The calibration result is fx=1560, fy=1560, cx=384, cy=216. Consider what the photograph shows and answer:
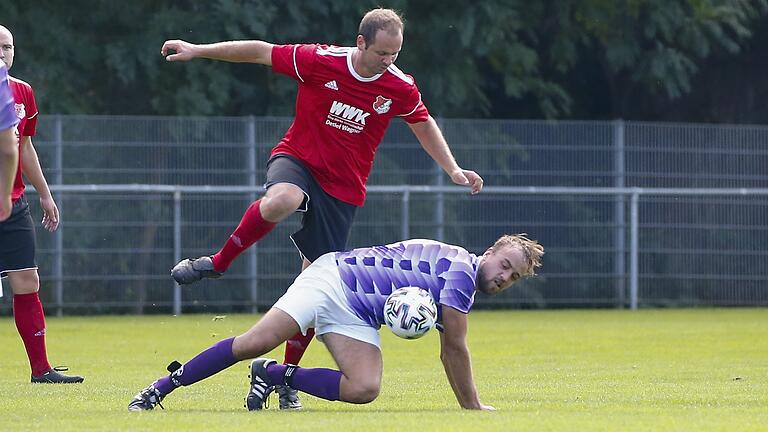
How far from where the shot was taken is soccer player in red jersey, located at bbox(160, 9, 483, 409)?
28.6 feet

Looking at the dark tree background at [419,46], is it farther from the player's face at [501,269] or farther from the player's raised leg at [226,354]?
the player's face at [501,269]

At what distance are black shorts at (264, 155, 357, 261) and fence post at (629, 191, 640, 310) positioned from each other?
38.9 feet

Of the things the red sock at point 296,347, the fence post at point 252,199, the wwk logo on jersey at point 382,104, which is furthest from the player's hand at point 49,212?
the fence post at point 252,199

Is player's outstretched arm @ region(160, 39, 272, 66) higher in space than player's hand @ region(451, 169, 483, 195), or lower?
higher

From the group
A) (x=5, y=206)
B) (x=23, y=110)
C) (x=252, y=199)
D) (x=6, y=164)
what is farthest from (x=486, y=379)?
(x=252, y=199)

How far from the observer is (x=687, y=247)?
20.6 m

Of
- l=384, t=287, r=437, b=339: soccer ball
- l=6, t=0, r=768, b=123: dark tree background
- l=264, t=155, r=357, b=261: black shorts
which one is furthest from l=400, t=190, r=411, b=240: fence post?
l=384, t=287, r=437, b=339: soccer ball

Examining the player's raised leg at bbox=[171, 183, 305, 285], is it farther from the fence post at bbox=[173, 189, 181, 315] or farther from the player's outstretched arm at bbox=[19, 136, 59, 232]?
the fence post at bbox=[173, 189, 181, 315]

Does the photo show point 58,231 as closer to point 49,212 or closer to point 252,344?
point 49,212

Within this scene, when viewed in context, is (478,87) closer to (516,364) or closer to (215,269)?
(516,364)

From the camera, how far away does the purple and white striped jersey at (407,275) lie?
25.1ft

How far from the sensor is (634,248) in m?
20.4

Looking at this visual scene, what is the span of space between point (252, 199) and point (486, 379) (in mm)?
8905

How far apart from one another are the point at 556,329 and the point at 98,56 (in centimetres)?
823
